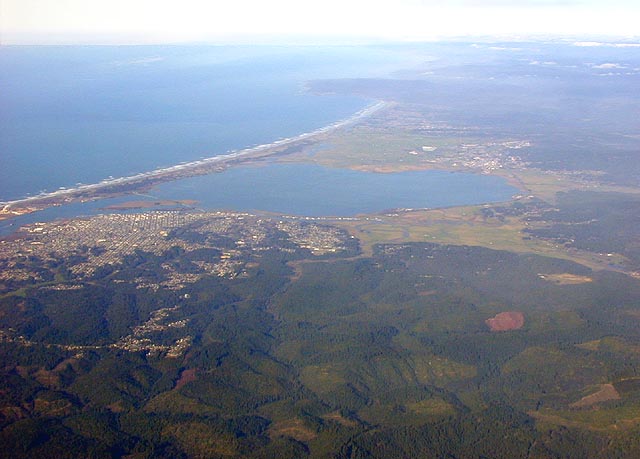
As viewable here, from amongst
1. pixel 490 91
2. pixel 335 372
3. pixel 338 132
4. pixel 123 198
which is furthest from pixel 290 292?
pixel 490 91

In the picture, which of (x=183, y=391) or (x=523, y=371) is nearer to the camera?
(x=183, y=391)

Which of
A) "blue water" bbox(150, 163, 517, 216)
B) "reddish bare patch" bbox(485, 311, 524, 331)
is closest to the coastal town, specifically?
"blue water" bbox(150, 163, 517, 216)

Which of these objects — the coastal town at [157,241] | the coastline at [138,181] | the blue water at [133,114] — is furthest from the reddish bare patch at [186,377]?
the blue water at [133,114]

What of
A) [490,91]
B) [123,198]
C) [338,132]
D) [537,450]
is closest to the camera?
[537,450]

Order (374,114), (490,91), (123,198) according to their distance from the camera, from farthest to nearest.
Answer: (490,91) < (374,114) < (123,198)

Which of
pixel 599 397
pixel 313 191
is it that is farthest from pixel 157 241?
pixel 599 397

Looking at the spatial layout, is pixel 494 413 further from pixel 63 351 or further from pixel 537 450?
pixel 63 351

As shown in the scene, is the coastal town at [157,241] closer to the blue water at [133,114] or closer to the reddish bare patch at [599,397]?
the blue water at [133,114]
